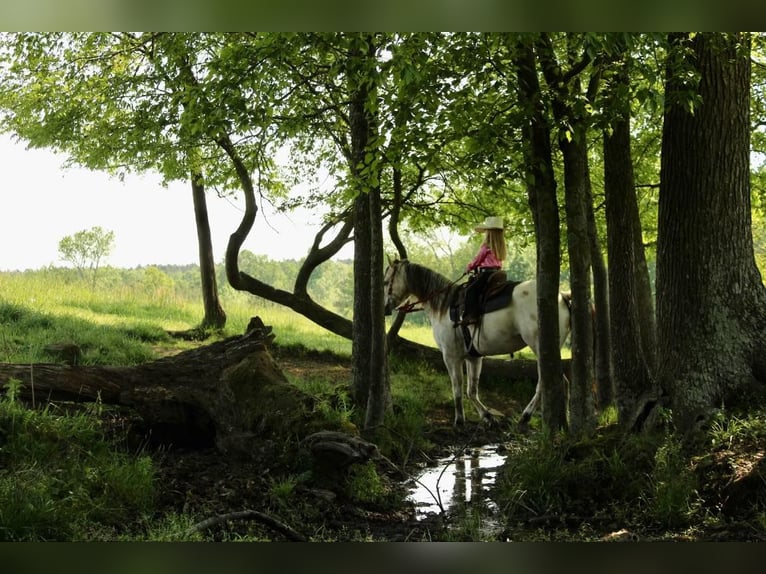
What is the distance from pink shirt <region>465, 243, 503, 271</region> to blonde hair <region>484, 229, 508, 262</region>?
44 millimetres

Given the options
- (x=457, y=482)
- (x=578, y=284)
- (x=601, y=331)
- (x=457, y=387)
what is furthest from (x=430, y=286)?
(x=457, y=482)

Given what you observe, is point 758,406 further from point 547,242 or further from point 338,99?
point 338,99

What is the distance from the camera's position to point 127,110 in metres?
11.6

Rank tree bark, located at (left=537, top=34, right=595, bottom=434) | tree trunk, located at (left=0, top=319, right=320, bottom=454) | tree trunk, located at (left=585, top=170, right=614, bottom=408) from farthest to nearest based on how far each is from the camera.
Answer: tree trunk, located at (left=585, top=170, right=614, bottom=408), tree bark, located at (left=537, top=34, right=595, bottom=434), tree trunk, located at (left=0, top=319, right=320, bottom=454)

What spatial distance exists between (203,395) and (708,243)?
414 cm

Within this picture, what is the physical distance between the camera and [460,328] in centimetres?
979

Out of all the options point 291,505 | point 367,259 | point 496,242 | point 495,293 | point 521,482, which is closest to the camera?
point 521,482

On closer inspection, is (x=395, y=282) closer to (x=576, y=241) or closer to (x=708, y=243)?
(x=576, y=241)

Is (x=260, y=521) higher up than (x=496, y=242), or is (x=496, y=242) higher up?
(x=496, y=242)

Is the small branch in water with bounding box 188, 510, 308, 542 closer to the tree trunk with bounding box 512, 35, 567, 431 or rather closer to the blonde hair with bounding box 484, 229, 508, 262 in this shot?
the tree trunk with bounding box 512, 35, 567, 431

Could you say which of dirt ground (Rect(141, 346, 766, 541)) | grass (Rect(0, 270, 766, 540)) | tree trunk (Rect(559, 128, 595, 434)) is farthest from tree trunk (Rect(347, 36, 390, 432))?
tree trunk (Rect(559, 128, 595, 434))

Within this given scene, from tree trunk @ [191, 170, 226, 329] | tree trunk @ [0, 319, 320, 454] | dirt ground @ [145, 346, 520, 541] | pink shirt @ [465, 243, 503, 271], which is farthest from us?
tree trunk @ [191, 170, 226, 329]

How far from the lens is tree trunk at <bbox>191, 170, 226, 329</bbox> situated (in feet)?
38.8
